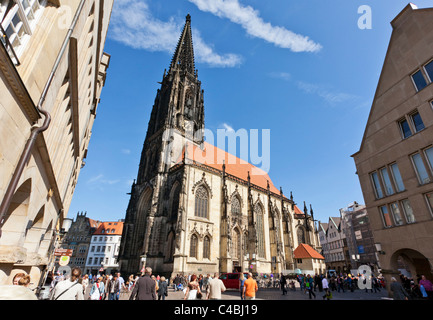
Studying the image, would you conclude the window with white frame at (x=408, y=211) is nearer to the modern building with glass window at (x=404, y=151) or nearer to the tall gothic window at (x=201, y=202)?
the modern building with glass window at (x=404, y=151)

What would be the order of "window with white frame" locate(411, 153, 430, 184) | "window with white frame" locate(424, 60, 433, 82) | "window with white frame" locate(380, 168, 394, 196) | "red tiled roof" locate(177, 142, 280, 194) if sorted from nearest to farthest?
"window with white frame" locate(411, 153, 430, 184) → "window with white frame" locate(424, 60, 433, 82) → "window with white frame" locate(380, 168, 394, 196) → "red tiled roof" locate(177, 142, 280, 194)

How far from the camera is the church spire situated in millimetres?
39594

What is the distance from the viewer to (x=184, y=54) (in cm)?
4162

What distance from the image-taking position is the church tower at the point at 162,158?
24578mm

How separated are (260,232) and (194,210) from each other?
11.7 metres

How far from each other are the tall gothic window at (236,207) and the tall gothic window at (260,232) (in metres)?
3.36

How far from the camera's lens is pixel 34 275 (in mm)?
7773

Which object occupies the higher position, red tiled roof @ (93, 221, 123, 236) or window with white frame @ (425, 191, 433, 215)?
red tiled roof @ (93, 221, 123, 236)

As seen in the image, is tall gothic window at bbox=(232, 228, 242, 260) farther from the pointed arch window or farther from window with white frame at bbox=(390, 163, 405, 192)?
window with white frame at bbox=(390, 163, 405, 192)

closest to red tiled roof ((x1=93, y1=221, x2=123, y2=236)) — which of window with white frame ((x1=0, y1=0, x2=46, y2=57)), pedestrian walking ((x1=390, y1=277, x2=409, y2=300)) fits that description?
window with white frame ((x1=0, y1=0, x2=46, y2=57))

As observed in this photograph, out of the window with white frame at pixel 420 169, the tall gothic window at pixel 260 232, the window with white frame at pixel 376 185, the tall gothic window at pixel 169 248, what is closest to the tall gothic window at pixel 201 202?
Result: the tall gothic window at pixel 169 248

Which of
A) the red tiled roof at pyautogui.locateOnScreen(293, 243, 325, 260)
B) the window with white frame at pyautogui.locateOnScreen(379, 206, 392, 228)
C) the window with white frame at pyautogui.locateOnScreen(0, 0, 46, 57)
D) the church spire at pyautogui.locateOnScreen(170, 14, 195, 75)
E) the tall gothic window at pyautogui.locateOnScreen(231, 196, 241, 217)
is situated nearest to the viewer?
the window with white frame at pyautogui.locateOnScreen(0, 0, 46, 57)

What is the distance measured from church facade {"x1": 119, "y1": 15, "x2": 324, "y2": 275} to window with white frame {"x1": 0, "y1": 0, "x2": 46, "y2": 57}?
2009 centimetres
